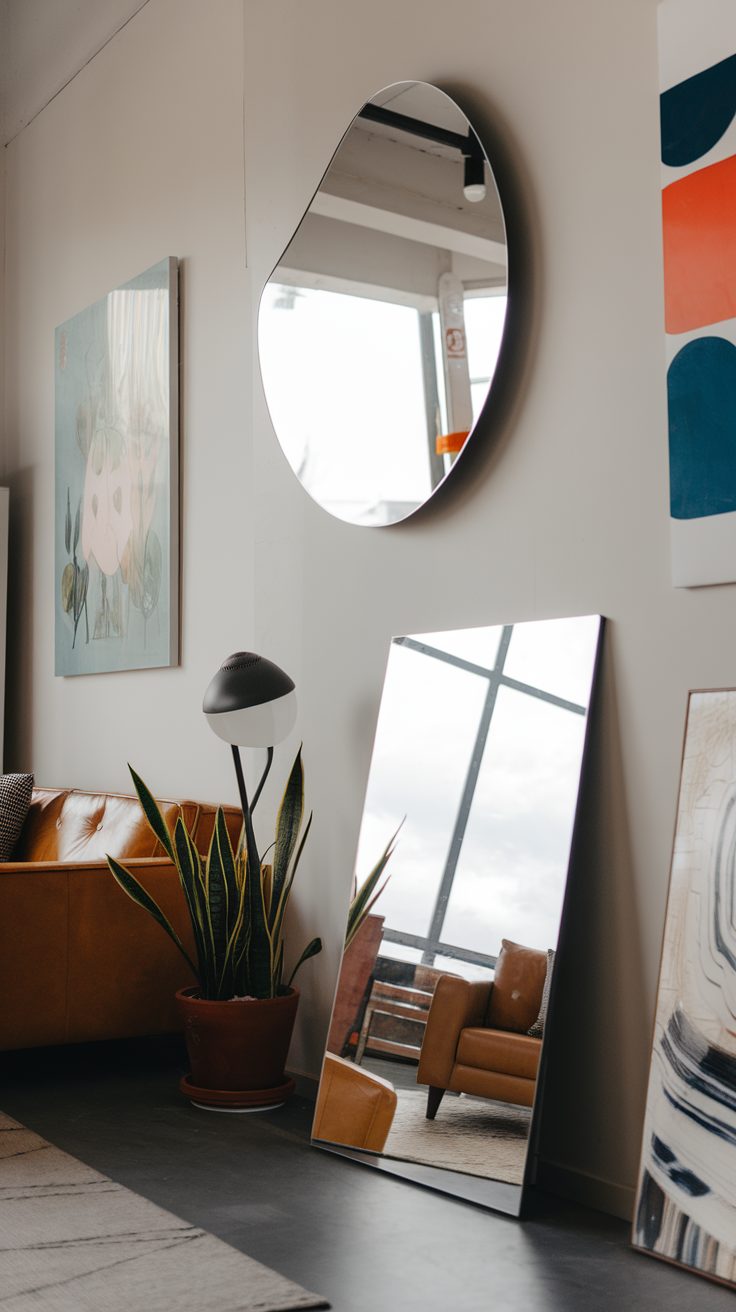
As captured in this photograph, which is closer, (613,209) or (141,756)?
(613,209)

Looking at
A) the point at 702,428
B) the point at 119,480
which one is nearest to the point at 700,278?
the point at 702,428

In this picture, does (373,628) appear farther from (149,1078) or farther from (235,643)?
(149,1078)

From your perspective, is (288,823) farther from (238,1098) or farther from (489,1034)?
(489,1034)

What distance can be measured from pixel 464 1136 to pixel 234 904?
0.91m

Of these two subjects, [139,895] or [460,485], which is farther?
[139,895]

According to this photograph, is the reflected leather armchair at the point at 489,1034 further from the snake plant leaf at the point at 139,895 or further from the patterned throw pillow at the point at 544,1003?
the snake plant leaf at the point at 139,895

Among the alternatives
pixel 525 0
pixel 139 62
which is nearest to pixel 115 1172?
pixel 525 0

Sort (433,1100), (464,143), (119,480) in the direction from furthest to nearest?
(119,480) → (464,143) → (433,1100)

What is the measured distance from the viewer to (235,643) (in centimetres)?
385

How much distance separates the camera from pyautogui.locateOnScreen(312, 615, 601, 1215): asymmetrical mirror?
243 centimetres

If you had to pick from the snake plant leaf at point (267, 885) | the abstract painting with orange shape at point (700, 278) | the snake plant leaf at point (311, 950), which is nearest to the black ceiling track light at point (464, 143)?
Result: the abstract painting with orange shape at point (700, 278)

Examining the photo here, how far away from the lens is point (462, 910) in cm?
261

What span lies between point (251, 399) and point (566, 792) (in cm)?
186

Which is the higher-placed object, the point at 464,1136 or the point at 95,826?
the point at 95,826
